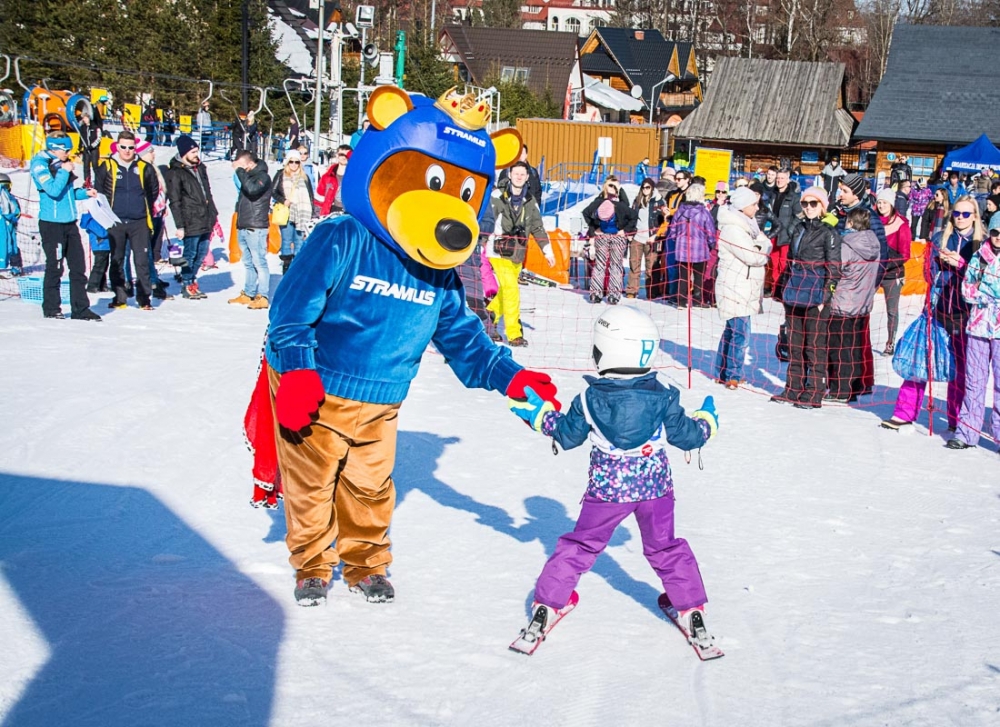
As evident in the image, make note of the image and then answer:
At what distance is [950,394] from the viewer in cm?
829

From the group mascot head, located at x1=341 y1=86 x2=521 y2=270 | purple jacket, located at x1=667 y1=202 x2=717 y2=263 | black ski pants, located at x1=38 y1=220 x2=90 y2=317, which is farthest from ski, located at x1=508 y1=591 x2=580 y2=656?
purple jacket, located at x1=667 y1=202 x2=717 y2=263

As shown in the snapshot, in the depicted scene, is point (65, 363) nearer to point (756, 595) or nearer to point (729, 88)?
point (756, 595)

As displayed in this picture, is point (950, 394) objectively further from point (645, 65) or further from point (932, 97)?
point (645, 65)

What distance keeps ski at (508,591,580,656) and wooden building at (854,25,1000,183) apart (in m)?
35.4

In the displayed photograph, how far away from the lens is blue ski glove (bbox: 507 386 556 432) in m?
4.30

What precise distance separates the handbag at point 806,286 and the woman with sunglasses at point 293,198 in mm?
5500

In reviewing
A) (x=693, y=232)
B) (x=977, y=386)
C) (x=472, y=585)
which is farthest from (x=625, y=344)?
(x=693, y=232)

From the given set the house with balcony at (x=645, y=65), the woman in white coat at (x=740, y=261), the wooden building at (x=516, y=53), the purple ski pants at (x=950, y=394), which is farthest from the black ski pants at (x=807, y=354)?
the wooden building at (x=516, y=53)

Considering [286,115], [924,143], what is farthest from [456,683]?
[924,143]

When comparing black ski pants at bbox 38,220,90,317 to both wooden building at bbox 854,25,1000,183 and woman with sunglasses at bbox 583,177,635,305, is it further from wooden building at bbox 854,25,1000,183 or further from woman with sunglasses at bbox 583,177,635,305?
wooden building at bbox 854,25,1000,183

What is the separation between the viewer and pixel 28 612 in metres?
4.30

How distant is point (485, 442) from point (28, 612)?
147 inches

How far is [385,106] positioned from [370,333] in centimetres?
93

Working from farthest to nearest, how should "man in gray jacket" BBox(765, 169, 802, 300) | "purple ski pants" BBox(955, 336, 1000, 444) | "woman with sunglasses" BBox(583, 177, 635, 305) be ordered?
"man in gray jacket" BBox(765, 169, 802, 300) < "woman with sunglasses" BBox(583, 177, 635, 305) < "purple ski pants" BBox(955, 336, 1000, 444)
